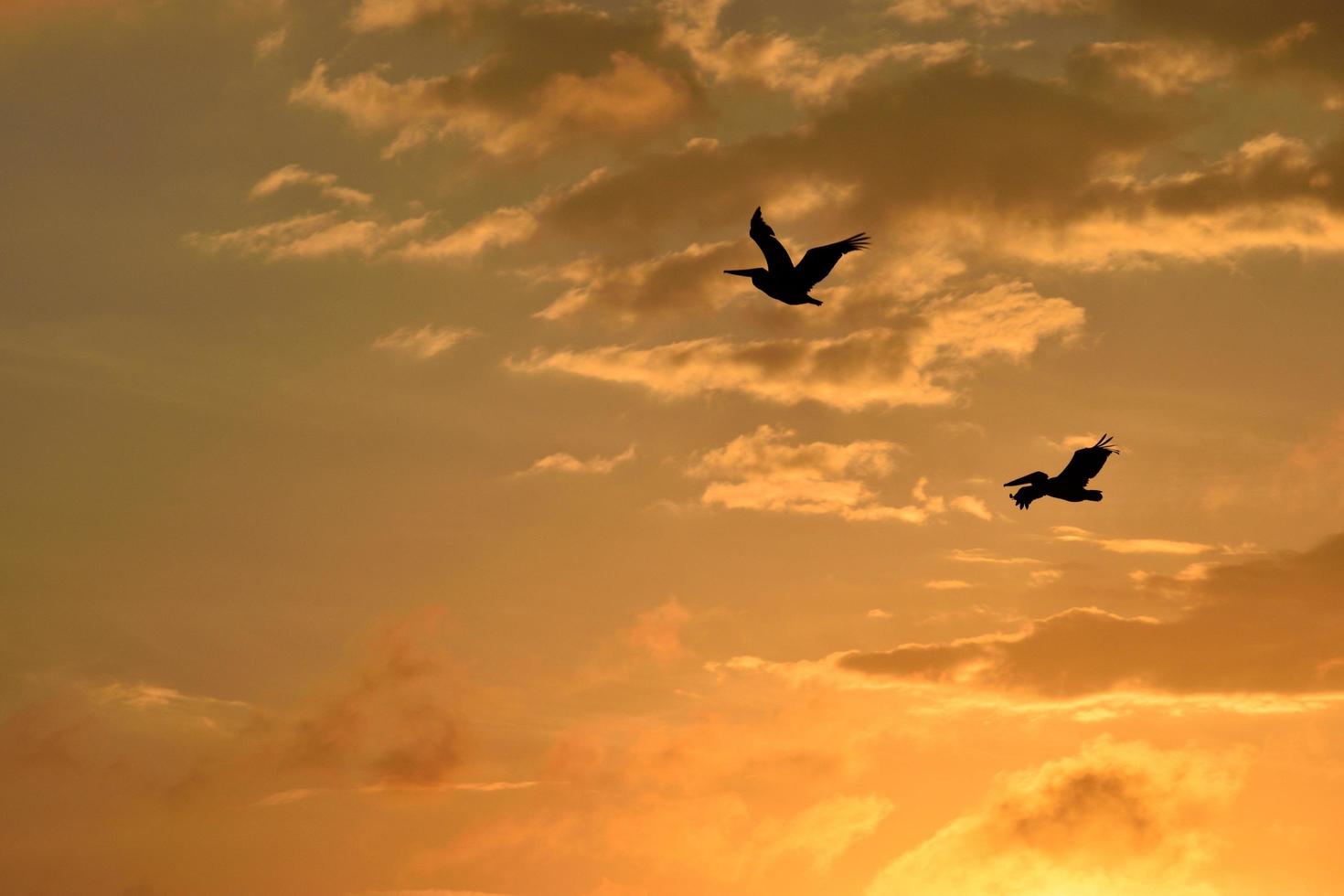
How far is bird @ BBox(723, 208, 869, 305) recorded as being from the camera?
57094mm

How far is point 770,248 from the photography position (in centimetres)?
5731

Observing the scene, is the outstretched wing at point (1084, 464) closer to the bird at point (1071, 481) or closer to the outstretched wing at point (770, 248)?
the bird at point (1071, 481)

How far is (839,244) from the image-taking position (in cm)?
5656

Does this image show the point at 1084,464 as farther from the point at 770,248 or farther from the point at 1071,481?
the point at 770,248

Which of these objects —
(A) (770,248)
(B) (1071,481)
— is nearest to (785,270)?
(A) (770,248)

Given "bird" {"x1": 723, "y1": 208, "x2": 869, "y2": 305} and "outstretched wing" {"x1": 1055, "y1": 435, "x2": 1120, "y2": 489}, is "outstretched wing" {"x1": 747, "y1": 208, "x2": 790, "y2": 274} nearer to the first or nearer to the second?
"bird" {"x1": 723, "y1": 208, "x2": 869, "y2": 305}

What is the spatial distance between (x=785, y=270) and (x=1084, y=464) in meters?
16.1

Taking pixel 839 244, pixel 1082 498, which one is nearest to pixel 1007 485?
pixel 1082 498

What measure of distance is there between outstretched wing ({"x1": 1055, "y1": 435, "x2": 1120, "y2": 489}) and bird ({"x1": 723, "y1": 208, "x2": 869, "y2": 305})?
14.4 meters

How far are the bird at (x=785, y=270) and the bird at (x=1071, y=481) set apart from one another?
44.7 feet

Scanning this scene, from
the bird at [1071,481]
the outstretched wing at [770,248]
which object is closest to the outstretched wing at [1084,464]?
the bird at [1071,481]

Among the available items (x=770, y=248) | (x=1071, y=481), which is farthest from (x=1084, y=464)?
(x=770, y=248)

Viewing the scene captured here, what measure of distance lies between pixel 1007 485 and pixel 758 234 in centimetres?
1587

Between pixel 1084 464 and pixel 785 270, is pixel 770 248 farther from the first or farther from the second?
pixel 1084 464
